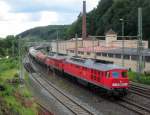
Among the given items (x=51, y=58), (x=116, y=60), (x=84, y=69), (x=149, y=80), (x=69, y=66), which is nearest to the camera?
(x=84, y=69)

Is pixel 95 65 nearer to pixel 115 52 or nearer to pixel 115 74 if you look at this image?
pixel 115 74

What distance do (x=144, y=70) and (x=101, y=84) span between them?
20938 millimetres

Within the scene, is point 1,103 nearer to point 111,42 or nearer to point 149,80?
point 149,80

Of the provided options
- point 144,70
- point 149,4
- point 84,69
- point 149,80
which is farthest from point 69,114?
point 149,4

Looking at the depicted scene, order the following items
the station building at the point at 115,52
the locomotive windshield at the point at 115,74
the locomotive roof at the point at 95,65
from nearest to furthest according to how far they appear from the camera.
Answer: the locomotive windshield at the point at 115,74 → the locomotive roof at the point at 95,65 → the station building at the point at 115,52

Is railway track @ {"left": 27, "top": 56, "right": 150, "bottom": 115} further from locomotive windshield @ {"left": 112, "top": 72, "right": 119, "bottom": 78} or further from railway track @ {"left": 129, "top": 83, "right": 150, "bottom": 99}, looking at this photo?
railway track @ {"left": 129, "top": 83, "right": 150, "bottom": 99}

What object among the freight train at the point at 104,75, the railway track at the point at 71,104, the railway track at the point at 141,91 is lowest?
the railway track at the point at 71,104

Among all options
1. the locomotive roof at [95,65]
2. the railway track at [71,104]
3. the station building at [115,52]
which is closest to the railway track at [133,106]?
the railway track at [71,104]

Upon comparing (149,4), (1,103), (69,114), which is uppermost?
(149,4)

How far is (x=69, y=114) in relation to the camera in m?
28.3

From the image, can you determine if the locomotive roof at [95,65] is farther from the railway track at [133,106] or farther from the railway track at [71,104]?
the railway track at [71,104]

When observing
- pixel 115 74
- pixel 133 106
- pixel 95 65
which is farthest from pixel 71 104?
pixel 95 65

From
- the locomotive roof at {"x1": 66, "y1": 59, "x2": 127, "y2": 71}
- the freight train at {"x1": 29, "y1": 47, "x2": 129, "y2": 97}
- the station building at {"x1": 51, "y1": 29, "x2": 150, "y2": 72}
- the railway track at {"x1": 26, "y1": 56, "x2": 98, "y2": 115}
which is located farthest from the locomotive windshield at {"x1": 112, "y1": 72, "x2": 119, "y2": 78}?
the station building at {"x1": 51, "y1": 29, "x2": 150, "y2": 72}

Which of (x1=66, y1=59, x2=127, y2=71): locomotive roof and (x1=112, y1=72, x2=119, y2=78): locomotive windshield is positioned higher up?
(x1=66, y1=59, x2=127, y2=71): locomotive roof
